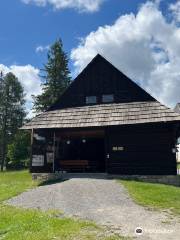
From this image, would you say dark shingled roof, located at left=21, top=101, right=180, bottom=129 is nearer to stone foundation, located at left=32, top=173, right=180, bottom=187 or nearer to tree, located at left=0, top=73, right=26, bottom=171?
stone foundation, located at left=32, top=173, right=180, bottom=187

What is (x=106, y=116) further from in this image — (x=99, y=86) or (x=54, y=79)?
(x=54, y=79)

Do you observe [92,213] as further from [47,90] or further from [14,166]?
[47,90]

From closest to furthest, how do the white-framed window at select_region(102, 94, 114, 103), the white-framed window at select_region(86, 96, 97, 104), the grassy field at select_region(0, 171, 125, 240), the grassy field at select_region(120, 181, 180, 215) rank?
the grassy field at select_region(0, 171, 125, 240) < the grassy field at select_region(120, 181, 180, 215) < the white-framed window at select_region(102, 94, 114, 103) < the white-framed window at select_region(86, 96, 97, 104)

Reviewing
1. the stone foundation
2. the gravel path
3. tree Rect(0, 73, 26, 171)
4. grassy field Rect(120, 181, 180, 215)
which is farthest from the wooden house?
tree Rect(0, 73, 26, 171)

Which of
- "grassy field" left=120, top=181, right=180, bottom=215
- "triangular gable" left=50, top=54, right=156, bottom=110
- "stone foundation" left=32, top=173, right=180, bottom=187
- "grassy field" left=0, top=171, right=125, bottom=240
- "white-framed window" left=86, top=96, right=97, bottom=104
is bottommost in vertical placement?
"grassy field" left=0, top=171, right=125, bottom=240

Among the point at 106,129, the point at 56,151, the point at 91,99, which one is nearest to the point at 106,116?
the point at 106,129

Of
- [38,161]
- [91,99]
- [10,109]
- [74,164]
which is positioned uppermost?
[10,109]

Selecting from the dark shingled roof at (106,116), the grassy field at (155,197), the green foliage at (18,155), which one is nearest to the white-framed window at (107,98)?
the dark shingled roof at (106,116)

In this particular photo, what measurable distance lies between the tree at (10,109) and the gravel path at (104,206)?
33.4 m

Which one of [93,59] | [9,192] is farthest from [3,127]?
[9,192]

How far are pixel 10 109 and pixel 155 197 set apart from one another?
3946 centimetres

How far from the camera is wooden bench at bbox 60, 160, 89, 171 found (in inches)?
902

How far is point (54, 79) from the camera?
45656 millimetres

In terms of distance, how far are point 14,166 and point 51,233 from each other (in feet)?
101
